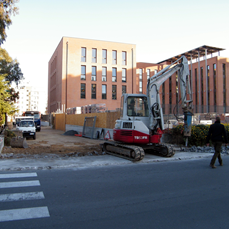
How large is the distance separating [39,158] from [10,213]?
21.3 ft

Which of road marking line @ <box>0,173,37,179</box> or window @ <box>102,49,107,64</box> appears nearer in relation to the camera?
road marking line @ <box>0,173,37,179</box>

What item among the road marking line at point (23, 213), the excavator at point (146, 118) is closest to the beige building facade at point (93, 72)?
the excavator at point (146, 118)

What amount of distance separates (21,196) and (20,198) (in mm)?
144

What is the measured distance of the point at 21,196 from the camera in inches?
220

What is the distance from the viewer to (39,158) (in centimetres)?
1089

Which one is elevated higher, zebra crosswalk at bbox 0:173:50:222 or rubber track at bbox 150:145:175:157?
rubber track at bbox 150:145:175:157

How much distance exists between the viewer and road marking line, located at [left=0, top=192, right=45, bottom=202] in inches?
211

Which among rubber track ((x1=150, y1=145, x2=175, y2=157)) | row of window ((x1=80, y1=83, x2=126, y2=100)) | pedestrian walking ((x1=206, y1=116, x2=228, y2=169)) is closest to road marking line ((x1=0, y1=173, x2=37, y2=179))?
rubber track ((x1=150, y1=145, x2=175, y2=157))

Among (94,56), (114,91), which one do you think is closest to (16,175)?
(114,91)

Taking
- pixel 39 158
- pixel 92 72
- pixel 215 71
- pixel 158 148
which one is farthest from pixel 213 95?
pixel 39 158

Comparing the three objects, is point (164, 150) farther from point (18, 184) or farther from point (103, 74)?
point (103, 74)

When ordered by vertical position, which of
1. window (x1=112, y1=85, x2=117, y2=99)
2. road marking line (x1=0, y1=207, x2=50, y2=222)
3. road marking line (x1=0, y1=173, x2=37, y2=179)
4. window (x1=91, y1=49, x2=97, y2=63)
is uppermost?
window (x1=91, y1=49, x2=97, y2=63)

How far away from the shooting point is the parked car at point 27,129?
2123 cm

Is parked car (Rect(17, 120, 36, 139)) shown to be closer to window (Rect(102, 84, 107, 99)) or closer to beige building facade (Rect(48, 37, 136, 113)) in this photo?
beige building facade (Rect(48, 37, 136, 113))
